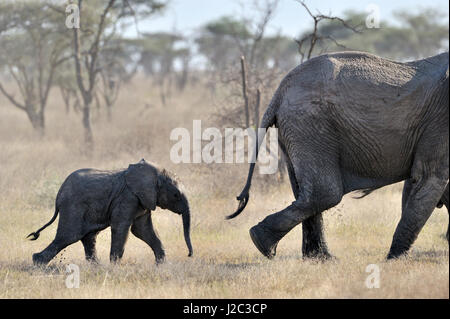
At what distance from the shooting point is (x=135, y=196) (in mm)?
A: 7117

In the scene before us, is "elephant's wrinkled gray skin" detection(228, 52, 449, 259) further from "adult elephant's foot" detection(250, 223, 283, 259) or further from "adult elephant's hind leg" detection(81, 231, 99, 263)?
"adult elephant's hind leg" detection(81, 231, 99, 263)

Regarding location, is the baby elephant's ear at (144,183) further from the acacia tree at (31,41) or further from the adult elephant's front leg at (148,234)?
the acacia tree at (31,41)

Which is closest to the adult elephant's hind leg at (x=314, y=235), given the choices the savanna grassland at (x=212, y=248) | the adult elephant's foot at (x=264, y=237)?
the savanna grassland at (x=212, y=248)

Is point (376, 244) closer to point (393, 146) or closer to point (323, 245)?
point (323, 245)

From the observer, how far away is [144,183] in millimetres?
7090

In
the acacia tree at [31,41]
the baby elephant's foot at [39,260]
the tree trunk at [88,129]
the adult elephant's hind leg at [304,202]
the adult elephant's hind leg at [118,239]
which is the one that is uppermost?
the acacia tree at [31,41]

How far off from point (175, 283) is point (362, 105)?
243 centimetres

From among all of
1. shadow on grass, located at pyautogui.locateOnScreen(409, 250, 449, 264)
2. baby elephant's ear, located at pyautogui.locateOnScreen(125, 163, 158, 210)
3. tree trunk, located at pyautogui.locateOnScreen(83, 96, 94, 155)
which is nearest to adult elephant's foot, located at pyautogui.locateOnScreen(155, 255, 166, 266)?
baby elephant's ear, located at pyautogui.locateOnScreen(125, 163, 158, 210)

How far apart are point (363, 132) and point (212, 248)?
8.38 ft

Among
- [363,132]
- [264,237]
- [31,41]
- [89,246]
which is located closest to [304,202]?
[264,237]

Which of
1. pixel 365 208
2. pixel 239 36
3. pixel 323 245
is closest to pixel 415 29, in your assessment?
pixel 239 36

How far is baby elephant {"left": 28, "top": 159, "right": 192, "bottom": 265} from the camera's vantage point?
7.05 m

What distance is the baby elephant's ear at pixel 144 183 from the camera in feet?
23.2

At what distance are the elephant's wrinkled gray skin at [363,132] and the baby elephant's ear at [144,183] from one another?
3.91 ft
